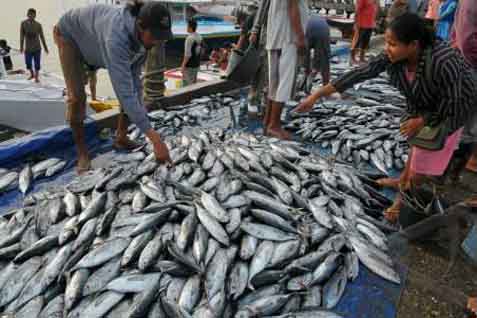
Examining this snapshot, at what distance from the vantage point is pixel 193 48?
32.6ft

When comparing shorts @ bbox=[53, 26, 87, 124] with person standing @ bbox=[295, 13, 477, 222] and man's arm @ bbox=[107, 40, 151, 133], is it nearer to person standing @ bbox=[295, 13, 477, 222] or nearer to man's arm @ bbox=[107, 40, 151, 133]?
man's arm @ bbox=[107, 40, 151, 133]

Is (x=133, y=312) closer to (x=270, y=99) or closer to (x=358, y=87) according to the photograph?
(x=270, y=99)

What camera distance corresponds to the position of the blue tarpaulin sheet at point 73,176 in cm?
262

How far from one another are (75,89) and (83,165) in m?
0.86

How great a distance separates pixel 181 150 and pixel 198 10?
902 inches

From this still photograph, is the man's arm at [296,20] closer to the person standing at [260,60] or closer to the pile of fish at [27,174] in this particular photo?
the person standing at [260,60]

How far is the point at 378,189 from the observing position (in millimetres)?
4168

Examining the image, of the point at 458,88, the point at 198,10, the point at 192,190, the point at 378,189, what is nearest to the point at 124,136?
the point at 192,190

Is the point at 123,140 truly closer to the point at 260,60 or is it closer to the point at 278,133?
the point at 278,133

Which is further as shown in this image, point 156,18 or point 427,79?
point 156,18

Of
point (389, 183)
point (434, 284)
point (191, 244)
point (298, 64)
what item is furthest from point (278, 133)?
point (434, 284)

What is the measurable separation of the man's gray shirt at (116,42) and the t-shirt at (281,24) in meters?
1.98

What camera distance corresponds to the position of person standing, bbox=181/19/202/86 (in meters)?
9.73

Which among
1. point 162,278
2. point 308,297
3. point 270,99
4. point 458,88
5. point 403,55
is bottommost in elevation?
point 308,297
